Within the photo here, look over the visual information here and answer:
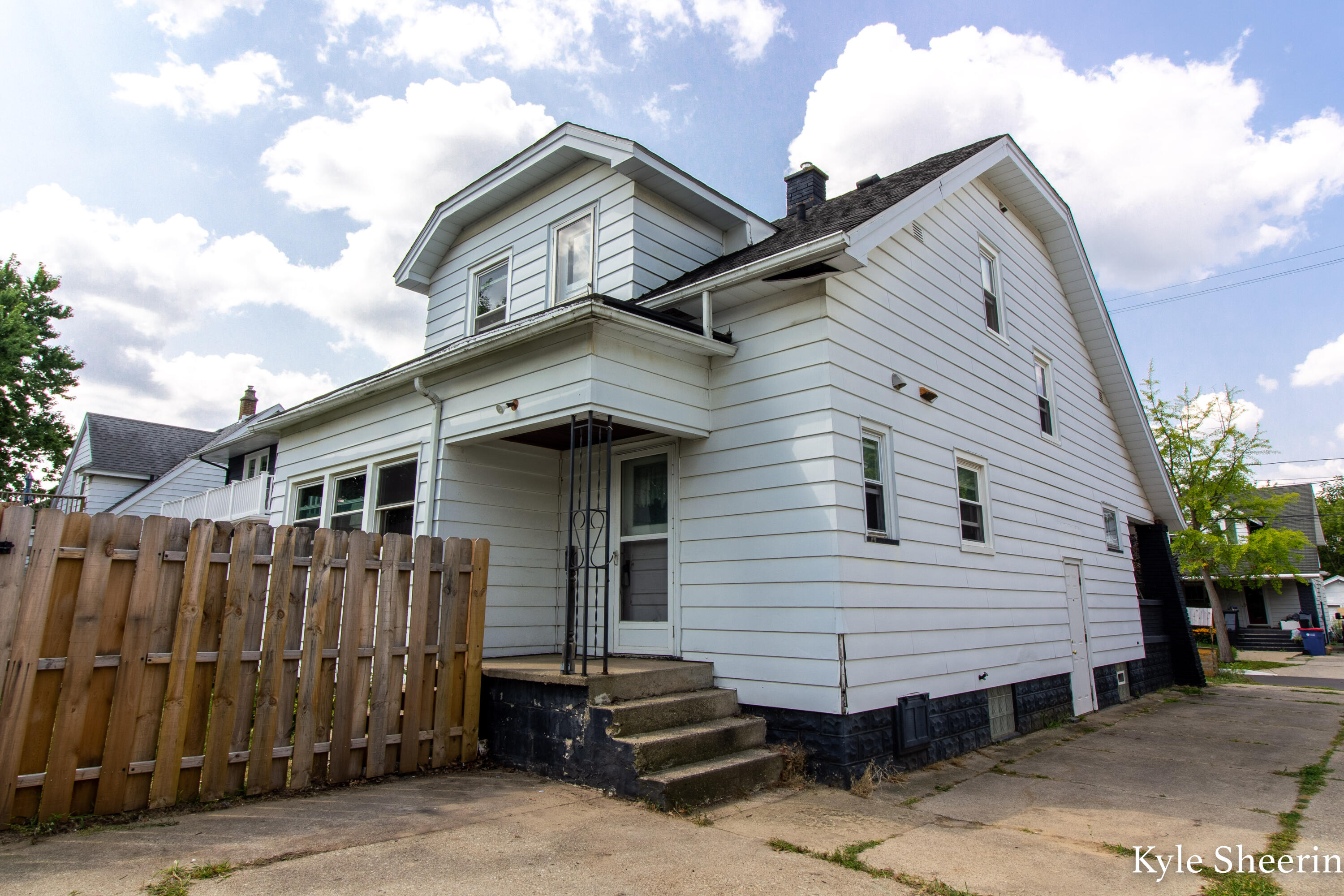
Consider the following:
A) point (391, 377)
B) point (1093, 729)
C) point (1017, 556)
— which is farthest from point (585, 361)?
point (1093, 729)

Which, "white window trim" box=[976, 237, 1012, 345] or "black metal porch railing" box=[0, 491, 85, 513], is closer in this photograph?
"white window trim" box=[976, 237, 1012, 345]

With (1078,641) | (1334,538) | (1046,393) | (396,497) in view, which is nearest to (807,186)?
(1046,393)

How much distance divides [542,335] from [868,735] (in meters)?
4.28

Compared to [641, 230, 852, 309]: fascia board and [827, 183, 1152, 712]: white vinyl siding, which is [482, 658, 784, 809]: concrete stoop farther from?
[641, 230, 852, 309]: fascia board

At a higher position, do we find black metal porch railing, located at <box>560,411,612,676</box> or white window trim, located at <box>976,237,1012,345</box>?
white window trim, located at <box>976,237,1012,345</box>

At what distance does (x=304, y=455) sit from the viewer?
9461 millimetres

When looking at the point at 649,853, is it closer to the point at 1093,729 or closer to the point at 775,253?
the point at 775,253

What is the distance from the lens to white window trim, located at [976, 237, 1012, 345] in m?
9.47

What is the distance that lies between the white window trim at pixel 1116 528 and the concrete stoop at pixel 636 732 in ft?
29.3

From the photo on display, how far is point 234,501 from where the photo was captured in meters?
17.2

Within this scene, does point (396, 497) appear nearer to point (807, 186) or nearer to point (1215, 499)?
point (807, 186)

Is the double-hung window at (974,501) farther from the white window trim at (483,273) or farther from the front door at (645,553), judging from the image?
the white window trim at (483,273)

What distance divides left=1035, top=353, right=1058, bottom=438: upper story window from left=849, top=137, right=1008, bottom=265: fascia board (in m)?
3.23

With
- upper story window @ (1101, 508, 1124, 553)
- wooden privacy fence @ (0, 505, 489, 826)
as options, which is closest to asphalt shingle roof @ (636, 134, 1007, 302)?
wooden privacy fence @ (0, 505, 489, 826)
